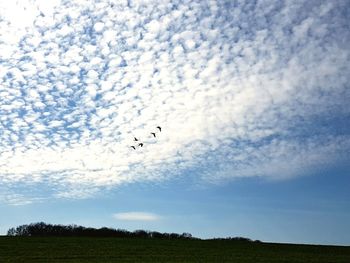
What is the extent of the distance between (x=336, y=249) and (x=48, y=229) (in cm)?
5064

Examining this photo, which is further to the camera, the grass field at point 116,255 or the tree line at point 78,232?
the tree line at point 78,232

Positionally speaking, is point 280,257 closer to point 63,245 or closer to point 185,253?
point 185,253

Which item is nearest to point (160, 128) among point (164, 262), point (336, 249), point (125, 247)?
point (164, 262)

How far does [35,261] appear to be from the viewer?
119 feet

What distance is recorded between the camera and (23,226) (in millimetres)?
86000

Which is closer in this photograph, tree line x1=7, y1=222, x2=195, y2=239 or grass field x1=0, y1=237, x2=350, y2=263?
grass field x1=0, y1=237, x2=350, y2=263

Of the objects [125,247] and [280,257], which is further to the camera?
[125,247]

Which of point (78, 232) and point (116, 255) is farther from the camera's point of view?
point (78, 232)

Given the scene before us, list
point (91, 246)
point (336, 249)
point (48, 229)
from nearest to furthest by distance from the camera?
point (91, 246) < point (336, 249) < point (48, 229)

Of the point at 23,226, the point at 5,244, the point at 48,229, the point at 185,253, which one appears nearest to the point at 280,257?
the point at 185,253

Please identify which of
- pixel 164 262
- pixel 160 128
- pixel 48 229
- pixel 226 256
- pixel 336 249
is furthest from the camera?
pixel 48 229

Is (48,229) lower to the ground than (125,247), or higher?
higher

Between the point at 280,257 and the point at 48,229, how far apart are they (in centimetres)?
5224

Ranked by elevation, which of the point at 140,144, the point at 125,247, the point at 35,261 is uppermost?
the point at 140,144
